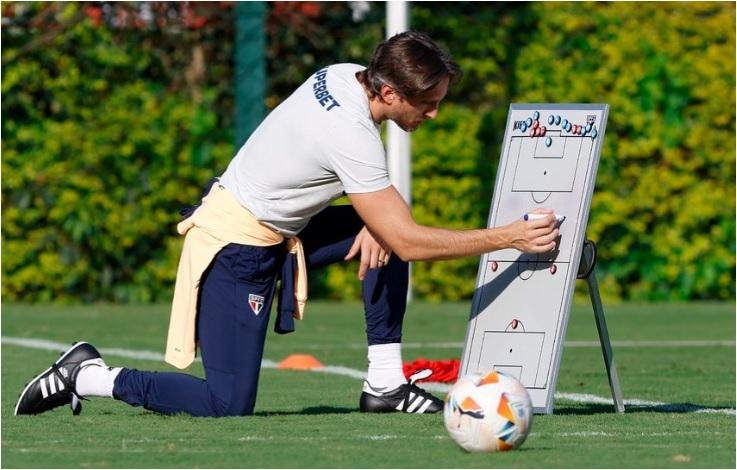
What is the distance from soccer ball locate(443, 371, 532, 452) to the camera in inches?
227

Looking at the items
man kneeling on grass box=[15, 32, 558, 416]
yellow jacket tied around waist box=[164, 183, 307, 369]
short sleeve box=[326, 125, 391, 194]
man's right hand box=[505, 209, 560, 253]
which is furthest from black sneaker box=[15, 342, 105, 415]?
man's right hand box=[505, 209, 560, 253]

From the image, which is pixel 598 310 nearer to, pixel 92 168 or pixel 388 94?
pixel 388 94

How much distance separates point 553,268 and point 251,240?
132 centimetres

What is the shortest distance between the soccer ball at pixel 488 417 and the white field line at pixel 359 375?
1.84 metres

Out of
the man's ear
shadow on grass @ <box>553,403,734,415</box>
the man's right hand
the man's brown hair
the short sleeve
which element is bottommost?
shadow on grass @ <box>553,403,734,415</box>

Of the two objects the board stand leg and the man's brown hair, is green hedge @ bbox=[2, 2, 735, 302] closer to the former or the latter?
the board stand leg

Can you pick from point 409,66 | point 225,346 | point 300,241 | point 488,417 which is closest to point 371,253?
point 300,241

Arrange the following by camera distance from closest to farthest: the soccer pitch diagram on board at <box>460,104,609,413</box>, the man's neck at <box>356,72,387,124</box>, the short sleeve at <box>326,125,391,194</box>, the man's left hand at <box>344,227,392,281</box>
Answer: the short sleeve at <box>326,125,391,194</box> < the man's neck at <box>356,72,387,124</box> < the soccer pitch diagram on board at <box>460,104,609,413</box> < the man's left hand at <box>344,227,392,281</box>

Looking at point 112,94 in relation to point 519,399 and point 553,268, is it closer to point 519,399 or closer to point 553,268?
point 553,268

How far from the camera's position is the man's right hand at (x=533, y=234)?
6.60 meters

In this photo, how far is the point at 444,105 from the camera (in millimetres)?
17500

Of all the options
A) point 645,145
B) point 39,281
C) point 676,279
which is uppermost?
point 645,145

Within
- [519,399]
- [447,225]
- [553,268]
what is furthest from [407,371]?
[447,225]

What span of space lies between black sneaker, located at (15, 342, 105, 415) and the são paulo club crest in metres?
0.69
